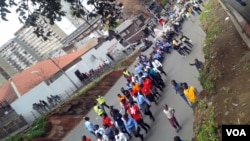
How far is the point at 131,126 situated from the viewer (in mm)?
17547

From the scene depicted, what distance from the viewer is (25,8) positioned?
12148 millimetres

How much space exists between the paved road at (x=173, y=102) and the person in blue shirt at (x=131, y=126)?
2.65 feet

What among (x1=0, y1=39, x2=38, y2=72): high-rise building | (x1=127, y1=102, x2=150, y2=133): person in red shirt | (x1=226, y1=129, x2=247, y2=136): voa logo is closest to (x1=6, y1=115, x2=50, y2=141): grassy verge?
(x1=127, y1=102, x2=150, y2=133): person in red shirt

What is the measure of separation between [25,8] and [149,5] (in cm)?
7464

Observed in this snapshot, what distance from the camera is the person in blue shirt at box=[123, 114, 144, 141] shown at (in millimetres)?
17469

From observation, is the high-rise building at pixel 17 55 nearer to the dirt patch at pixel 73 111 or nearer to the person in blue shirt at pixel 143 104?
the dirt patch at pixel 73 111

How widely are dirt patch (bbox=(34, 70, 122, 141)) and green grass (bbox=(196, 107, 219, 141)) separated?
54.7ft

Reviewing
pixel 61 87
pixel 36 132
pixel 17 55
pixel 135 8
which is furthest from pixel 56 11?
pixel 17 55

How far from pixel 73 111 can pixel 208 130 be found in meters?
21.4

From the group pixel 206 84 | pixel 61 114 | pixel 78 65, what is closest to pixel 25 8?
pixel 206 84

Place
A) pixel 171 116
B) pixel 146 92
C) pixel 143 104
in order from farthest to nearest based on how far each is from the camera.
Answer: pixel 146 92
pixel 143 104
pixel 171 116

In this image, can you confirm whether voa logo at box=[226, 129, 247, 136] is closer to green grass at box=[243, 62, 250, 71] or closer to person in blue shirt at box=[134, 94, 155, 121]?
green grass at box=[243, 62, 250, 71]

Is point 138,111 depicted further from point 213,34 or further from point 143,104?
point 213,34

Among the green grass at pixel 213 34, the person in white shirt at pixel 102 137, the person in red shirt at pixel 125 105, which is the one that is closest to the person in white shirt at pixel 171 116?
the person in red shirt at pixel 125 105
